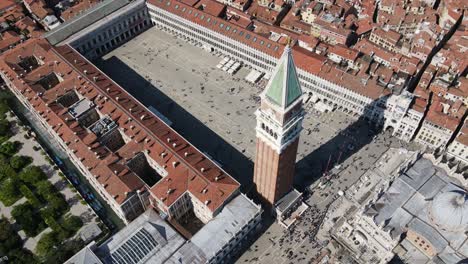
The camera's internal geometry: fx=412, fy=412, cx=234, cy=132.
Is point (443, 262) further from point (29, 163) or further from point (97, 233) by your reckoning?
point (29, 163)

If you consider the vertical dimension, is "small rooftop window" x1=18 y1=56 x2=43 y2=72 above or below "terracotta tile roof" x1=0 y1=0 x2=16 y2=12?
below

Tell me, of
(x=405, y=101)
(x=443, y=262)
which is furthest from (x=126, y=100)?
(x=443, y=262)

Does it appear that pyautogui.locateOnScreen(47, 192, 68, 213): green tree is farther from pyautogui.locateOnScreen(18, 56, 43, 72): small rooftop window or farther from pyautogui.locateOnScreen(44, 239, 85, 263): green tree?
pyautogui.locateOnScreen(18, 56, 43, 72): small rooftop window

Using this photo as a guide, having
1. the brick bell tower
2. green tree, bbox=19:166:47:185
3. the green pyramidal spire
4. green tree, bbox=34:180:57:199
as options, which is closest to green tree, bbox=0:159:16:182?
green tree, bbox=19:166:47:185

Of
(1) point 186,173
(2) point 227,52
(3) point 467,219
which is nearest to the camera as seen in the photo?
(3) point 467,219

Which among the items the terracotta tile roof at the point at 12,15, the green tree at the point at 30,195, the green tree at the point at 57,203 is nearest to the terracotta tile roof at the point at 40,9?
the terracotta tile roof at the point at 12,15

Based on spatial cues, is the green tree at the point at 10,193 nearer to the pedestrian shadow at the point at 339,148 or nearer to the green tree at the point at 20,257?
the green tree at the point at 20,257

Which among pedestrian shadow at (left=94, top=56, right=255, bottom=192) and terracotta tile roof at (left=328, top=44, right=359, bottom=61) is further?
terracotta tile roof at (left=328, top=44, right=359, bottom=61)
